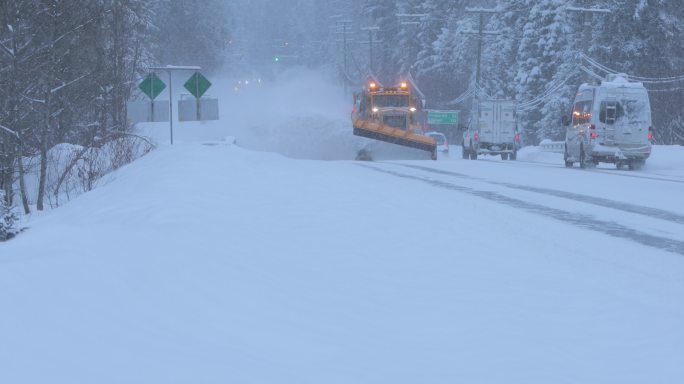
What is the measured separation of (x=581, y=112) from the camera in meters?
26.0

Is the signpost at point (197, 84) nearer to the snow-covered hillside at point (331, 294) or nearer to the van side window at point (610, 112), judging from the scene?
the snow-covered hillside at point (331, 294)

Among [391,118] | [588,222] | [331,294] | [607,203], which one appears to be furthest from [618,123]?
[331,294]

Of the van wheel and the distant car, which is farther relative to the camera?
the distant car

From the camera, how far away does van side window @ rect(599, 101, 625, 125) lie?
80.0 feet

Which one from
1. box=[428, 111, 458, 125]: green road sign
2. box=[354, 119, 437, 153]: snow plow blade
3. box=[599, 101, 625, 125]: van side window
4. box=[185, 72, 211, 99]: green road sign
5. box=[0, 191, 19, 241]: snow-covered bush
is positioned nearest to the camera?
box=[0, 191, 19, 241]: snow-covered bush

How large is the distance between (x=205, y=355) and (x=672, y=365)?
2.94 metres

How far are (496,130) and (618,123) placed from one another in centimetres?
1488

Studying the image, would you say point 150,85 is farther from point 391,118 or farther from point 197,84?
point 391,118

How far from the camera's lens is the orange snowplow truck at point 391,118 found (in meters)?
33.8

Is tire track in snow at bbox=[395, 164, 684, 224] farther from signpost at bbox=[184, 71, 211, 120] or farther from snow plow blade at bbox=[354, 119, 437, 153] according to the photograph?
snow plow blade at bbox=[354, 119, 437, 153]

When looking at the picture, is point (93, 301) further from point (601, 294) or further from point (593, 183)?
point (593, 183)

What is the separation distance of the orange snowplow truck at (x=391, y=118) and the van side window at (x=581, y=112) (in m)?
8.13

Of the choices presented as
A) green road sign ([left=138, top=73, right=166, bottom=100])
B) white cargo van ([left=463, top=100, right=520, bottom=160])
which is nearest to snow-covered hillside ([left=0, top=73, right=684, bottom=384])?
green road sign ([left=138, top=73, right=166, bottom=100])

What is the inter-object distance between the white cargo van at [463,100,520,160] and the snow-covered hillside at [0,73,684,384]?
28.6 m
